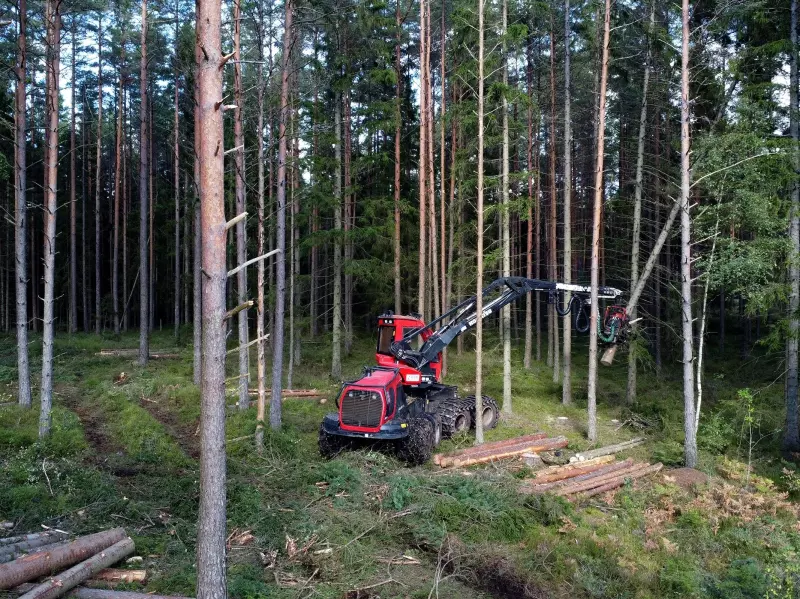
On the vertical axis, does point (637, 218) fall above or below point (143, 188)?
below

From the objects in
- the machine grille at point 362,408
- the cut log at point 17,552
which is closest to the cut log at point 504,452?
the machine grille at point 362,408

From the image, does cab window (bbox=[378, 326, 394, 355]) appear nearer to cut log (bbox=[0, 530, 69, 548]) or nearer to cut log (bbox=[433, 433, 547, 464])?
cut log (bbox=[433, 433, 547, 464])

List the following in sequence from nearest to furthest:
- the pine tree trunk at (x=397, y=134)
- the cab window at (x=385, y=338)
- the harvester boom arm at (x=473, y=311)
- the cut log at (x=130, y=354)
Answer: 1. the harvester boom arm at (x=473, y=311)
2. the cab window at (x=385, y=338)
3. the pine tree trunk at (x=397, y=134)
4. the cut log at (x=130, y=354)

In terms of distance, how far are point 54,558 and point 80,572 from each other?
333 mm

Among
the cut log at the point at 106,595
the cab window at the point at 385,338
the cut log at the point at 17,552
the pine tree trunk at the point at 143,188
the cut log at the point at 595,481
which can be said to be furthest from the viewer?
the pine tree trunk at the point at 143,188

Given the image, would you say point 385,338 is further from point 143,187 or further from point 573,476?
point 143,187

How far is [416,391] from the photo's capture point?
569 inches

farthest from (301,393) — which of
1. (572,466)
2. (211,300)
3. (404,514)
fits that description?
(211,300)

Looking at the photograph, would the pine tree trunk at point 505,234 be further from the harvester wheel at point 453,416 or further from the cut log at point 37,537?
the cut log at point 37,537

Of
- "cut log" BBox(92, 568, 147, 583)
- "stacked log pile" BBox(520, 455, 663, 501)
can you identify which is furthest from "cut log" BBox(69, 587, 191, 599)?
"stacked log pile" BBox(520, 455, 663, 501)

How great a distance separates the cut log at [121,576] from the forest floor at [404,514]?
0.18 m

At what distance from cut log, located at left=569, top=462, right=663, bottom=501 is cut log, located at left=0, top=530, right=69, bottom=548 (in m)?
7.91

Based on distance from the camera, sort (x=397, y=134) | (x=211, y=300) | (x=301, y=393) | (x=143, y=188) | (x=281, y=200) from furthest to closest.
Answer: (x=143, y=188), (x=397, y=134), (x=301, y=393), (x=281, y=200), (x=211, y=300)

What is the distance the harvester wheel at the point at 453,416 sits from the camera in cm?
1370
